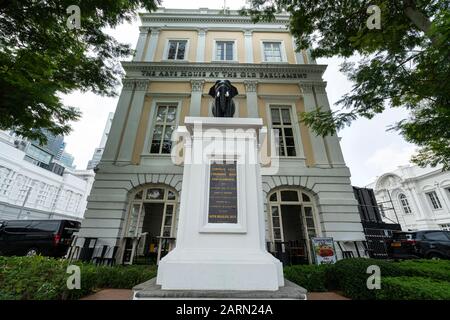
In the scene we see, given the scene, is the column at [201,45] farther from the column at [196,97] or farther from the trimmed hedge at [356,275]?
the trimmed hedge at [356,275]

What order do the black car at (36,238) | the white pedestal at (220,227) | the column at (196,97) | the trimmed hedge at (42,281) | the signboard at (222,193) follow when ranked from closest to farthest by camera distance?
the white pedestal at (220,227)
the trimmed hedge at (42,281)
the signboard at (222,193)
the black car at (36,238)
the column at (196,97)

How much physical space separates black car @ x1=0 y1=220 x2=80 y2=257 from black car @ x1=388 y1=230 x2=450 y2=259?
1709 cm

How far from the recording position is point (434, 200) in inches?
896

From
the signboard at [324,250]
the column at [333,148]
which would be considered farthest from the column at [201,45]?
the signboard at [324,250]

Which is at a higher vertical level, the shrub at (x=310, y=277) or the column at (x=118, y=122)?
the column at (x=118, y=122)

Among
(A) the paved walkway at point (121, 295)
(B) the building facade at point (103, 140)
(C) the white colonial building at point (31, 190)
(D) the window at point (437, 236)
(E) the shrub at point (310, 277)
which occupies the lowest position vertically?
(A) the paved walkway at point (121, 295)

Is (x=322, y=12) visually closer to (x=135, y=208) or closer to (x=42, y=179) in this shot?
(x=135, y=208)

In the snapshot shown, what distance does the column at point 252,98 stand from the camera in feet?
33.9

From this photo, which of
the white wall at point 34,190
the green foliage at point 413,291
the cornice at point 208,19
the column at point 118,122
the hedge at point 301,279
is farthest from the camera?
the white wall at point 34,190

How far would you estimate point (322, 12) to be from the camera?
26.6 feet

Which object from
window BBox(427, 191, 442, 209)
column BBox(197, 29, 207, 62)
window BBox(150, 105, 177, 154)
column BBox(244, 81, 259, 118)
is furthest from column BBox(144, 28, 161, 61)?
window BBox(427, 191, 442, 209)

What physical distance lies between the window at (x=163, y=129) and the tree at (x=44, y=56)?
132 inches
